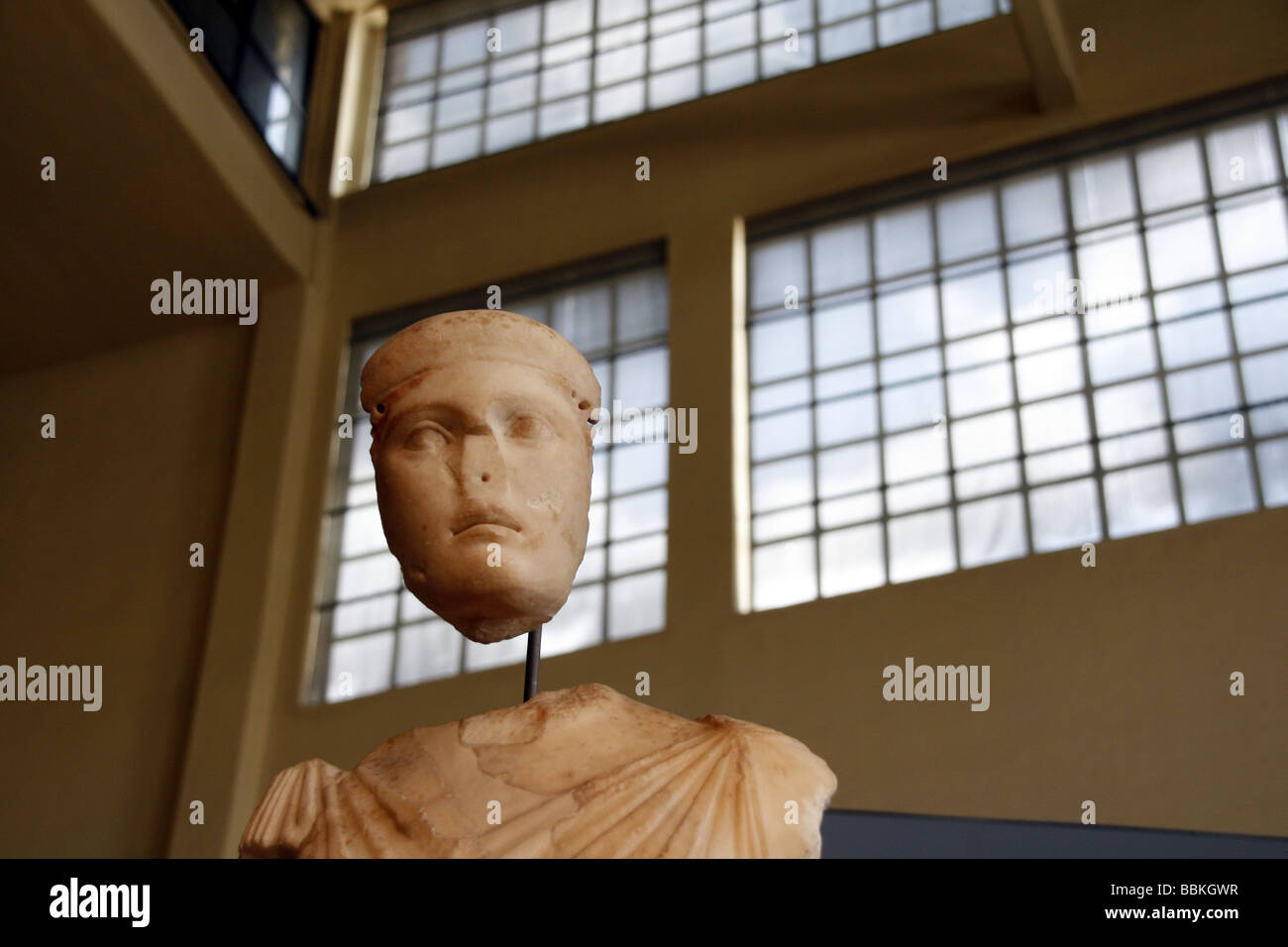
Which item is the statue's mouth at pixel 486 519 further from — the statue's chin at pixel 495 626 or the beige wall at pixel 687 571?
the beige wall at pixel 687 571

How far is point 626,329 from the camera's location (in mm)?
12406

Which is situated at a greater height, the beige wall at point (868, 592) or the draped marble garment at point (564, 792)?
the beige wall at point (868, 592)

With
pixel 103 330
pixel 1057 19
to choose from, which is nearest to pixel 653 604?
pixel 1057 19

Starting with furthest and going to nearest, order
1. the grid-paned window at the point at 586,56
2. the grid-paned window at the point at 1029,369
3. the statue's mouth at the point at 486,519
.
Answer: the grid-paned window at the point at 586,56 < the grid-paned window at the point at 1029,369 < the statue's mouth at the point at 486,519

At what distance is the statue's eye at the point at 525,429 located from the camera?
3758 mm

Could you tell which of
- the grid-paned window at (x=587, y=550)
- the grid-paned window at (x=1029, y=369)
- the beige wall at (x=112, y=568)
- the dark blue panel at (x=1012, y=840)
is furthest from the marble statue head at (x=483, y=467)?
the beige wall at (x=112, y=568)

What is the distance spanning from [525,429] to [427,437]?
24cm

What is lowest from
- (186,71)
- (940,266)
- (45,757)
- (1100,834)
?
(1100,834)

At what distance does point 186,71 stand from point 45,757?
5553 millimetres

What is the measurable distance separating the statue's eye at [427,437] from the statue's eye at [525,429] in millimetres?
164

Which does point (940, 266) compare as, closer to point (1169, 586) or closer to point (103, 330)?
point (1169, 586)

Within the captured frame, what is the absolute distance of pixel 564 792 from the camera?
10.7 ft

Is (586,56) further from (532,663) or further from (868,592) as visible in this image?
(532,663)

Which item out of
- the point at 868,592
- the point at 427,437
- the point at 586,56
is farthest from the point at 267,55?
the point at 427,437
